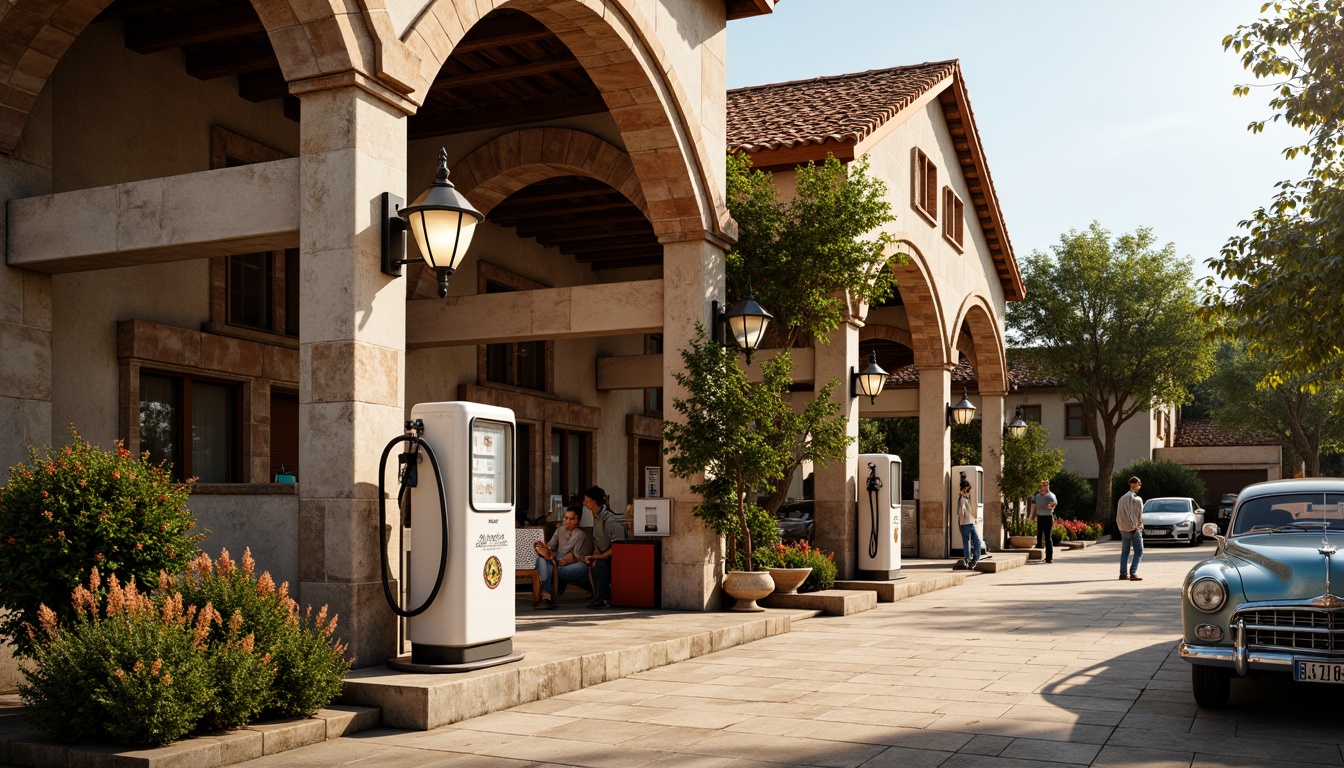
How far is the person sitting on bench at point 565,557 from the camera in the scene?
43.7 feet

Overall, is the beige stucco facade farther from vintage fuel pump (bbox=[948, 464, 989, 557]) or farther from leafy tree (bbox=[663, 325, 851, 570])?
vintage fuel pump (bbox=[948, 464, 989, 557])

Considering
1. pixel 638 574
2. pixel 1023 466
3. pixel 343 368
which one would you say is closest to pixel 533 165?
pixel 638 574

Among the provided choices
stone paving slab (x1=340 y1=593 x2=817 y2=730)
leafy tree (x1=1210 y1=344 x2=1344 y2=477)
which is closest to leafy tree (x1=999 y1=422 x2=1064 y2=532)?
stone paving slab (x1=340 y1=593 x2=817 y2=730)

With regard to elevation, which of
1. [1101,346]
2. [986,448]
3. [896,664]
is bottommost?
[896,664]

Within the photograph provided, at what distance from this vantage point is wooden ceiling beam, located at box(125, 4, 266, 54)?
11.8 m

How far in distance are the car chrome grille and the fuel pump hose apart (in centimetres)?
495

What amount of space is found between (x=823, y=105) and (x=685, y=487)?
28.1 ft

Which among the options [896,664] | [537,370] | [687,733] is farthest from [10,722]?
[537,370]

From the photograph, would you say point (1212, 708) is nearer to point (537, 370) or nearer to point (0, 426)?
point (0, 426)

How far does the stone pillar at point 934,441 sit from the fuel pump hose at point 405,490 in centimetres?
1540

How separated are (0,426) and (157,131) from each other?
14.9 ft

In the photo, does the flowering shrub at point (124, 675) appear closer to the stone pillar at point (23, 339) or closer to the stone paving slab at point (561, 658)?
the stone paving slab at point (561, 658)

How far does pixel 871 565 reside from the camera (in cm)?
1623

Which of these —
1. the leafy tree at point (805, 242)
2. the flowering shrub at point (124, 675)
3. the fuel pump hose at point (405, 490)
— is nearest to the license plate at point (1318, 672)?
the fuel pump hose at point (405, 490)
